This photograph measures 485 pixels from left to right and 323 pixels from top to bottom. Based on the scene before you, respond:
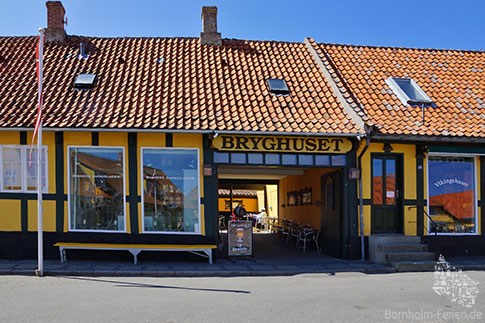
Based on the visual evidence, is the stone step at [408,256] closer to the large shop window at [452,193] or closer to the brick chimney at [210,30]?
the large shop window at [452,193]

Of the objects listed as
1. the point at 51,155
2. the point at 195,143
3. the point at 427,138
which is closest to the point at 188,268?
the point at 195,143

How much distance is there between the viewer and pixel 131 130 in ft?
37.3

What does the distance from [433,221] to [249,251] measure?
495 centimetres

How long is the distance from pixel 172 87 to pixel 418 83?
7.31 m

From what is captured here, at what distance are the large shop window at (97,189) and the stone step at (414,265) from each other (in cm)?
660

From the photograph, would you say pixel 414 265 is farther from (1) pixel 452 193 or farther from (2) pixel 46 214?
(2) pixel 46 214

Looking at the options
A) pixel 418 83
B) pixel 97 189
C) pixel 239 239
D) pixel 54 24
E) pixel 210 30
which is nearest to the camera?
pixel 97 189

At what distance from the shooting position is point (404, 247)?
Result: 12094mm

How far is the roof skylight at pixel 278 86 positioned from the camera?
1359 centimetres

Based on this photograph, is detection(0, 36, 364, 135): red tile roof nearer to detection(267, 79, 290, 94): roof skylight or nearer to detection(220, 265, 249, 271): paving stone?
detection(267, 79, 290, 94): roof skylight

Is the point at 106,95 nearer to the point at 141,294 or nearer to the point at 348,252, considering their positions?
the point at 141,294

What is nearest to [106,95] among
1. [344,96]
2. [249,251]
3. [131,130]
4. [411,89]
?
[131,130]

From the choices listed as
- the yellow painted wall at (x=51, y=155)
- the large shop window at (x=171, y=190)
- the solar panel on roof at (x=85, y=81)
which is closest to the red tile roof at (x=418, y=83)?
the large shop window at (x=171, y=190)

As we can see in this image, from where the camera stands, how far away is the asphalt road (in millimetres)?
6730
